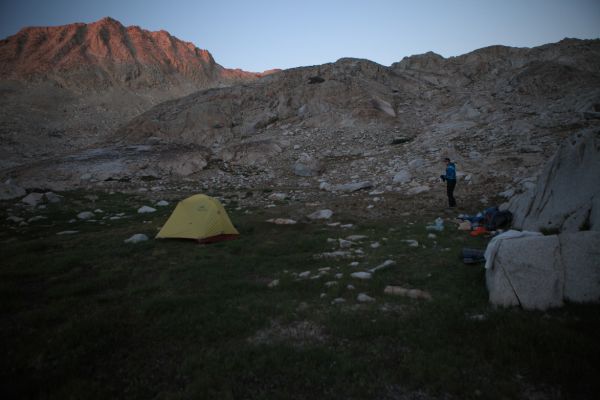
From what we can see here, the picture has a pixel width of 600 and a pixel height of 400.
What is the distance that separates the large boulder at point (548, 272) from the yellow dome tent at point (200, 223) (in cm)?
860

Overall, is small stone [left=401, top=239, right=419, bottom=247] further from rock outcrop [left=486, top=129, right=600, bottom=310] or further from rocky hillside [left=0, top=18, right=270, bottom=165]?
rocky hillside [left=0, top=18, right=270, bottom=165]

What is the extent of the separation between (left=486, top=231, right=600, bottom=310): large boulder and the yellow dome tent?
8.60m

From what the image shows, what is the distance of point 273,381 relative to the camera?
13.8 feet

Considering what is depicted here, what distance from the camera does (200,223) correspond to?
11609 millimetres

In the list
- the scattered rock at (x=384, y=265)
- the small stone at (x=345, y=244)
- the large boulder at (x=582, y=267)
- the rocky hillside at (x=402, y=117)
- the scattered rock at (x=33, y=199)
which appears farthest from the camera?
the rocky hillside at (x=402, y=117)

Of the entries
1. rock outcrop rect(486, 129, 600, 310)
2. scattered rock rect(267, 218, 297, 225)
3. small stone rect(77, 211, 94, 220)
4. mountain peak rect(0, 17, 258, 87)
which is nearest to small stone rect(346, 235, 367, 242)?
scattered rock rect(267, 218, 297, 225)

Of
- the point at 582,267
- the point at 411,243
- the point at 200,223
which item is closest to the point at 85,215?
the point at 200,223

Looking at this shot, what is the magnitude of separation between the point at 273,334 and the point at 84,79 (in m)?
75.7

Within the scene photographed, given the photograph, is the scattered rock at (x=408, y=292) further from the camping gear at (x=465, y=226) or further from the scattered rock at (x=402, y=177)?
the scattered rock at (x=402, y=177)

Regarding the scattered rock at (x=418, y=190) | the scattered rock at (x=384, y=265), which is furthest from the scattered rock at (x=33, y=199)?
the scattered rock at (x=418, y=190)

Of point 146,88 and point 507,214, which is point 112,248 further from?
point 146,88

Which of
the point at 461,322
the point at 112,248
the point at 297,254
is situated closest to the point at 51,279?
the point at 112,248

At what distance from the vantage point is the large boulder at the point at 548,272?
5.25 m

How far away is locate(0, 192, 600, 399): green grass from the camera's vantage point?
4.05 m
